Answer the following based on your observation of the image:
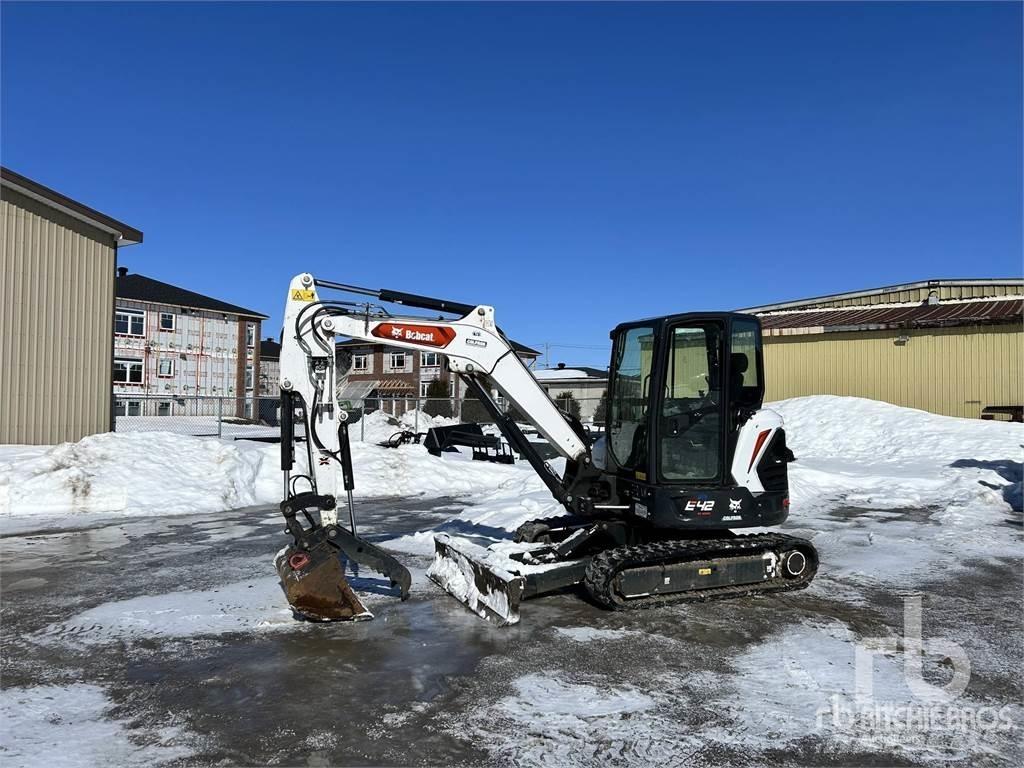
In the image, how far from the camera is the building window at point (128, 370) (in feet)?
133

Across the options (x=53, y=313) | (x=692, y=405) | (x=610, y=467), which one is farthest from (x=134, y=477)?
(x=692, y=405)

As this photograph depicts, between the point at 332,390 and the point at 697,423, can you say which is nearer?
the point at 332,390

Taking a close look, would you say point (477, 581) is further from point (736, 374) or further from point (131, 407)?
point (131, 407)

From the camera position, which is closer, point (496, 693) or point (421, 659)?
point (496, 693)

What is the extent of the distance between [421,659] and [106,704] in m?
2.14

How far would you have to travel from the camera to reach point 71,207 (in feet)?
55.5

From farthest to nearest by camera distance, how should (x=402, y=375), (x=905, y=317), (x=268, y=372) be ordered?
(x=268, y=372) → (x=402, y=375) → (x=905, y=317)

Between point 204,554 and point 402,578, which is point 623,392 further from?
point 204,554

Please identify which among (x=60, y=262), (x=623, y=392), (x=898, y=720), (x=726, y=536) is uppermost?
(x=60, y=262)

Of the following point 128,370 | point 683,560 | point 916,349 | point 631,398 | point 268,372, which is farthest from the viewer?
point 268,372

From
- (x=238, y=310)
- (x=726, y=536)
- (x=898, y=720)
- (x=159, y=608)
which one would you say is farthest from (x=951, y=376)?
(x=238, y=310)

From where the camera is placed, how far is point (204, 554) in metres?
9.55

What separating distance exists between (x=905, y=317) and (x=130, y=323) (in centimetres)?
3822

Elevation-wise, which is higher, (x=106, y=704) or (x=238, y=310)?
(x=238, y=310)
